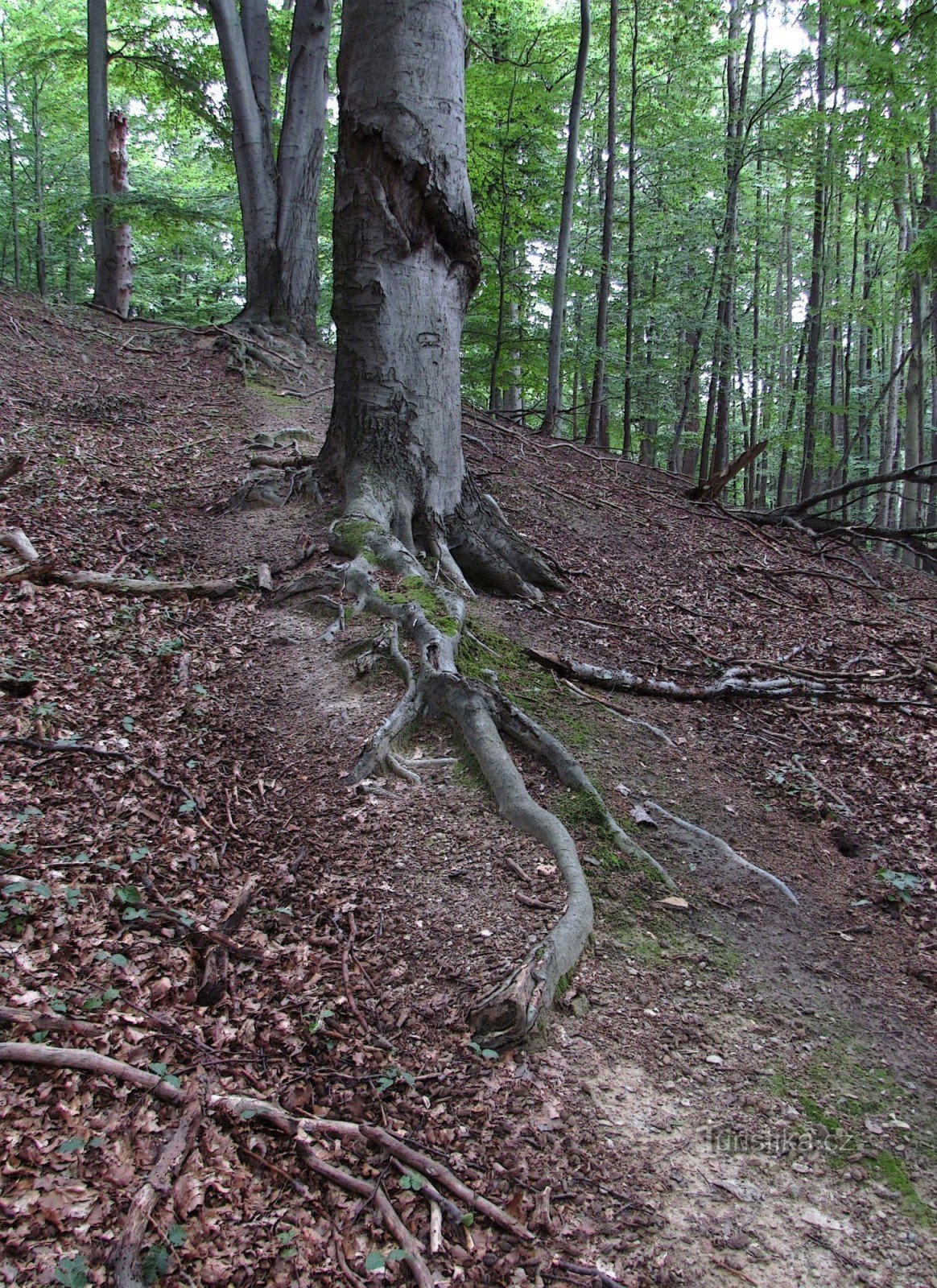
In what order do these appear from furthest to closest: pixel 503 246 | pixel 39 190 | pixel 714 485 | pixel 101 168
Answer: pixel 39 190
pixel 101 168
pixel 503 246
pixel 714 485

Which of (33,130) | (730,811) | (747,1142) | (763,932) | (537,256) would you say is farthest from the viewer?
(33,130)

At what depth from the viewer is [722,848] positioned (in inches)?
149

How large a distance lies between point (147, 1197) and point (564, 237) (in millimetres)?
11560

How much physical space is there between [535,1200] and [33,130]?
27.1m

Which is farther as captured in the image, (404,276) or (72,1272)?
(404,276)

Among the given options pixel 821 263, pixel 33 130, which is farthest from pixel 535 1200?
pixel 33 130

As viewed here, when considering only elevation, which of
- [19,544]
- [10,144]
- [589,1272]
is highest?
[10,144]

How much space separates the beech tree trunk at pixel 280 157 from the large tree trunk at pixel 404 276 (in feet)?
19.6

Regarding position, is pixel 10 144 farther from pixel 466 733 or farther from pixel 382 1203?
pixel 382 1203

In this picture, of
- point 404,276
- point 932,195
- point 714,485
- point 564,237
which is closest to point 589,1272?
point 404,276

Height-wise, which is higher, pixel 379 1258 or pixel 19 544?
pixel 19 544

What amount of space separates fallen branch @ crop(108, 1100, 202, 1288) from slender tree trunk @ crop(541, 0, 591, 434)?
10.4 meters

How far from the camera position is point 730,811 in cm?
416

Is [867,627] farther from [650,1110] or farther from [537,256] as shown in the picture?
[537,256]
